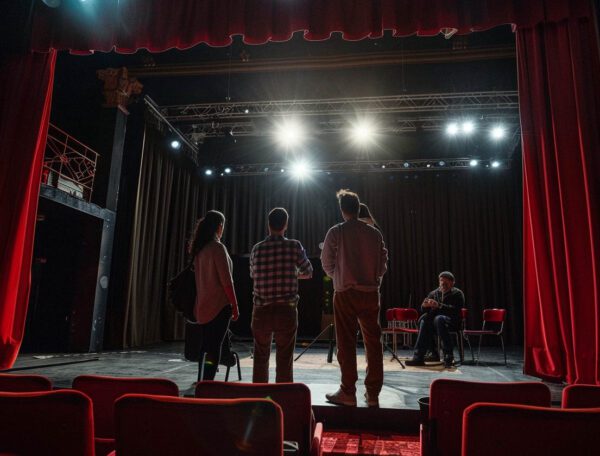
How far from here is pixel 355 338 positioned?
10.2 feet

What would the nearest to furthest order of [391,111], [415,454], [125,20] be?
[415,454] < [125,20] < [391,111]

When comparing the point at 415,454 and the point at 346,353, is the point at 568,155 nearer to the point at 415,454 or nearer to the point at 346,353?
the point at 346,353

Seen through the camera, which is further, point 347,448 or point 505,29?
point 505,29

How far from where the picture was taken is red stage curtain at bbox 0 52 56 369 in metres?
4.09

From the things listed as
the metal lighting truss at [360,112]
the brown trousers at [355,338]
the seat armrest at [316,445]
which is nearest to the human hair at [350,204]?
the brown trousers at [355,338]

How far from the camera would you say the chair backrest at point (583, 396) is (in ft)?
5.37

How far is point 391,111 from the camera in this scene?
846cm

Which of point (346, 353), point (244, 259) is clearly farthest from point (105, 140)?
point (346, 353)

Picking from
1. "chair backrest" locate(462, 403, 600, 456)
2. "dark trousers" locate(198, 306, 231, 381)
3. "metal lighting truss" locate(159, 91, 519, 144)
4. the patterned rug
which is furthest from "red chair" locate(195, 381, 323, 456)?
"metal lighting truss" locate(159, 91, 519, 144)

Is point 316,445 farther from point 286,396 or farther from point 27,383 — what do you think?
point 27,383

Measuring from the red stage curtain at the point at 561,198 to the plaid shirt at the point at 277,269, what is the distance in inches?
83.6

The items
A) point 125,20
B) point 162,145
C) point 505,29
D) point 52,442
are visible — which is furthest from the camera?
point 162,145

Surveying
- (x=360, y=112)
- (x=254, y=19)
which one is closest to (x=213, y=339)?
(x=254, y=19)

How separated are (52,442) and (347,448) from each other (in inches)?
72.0
